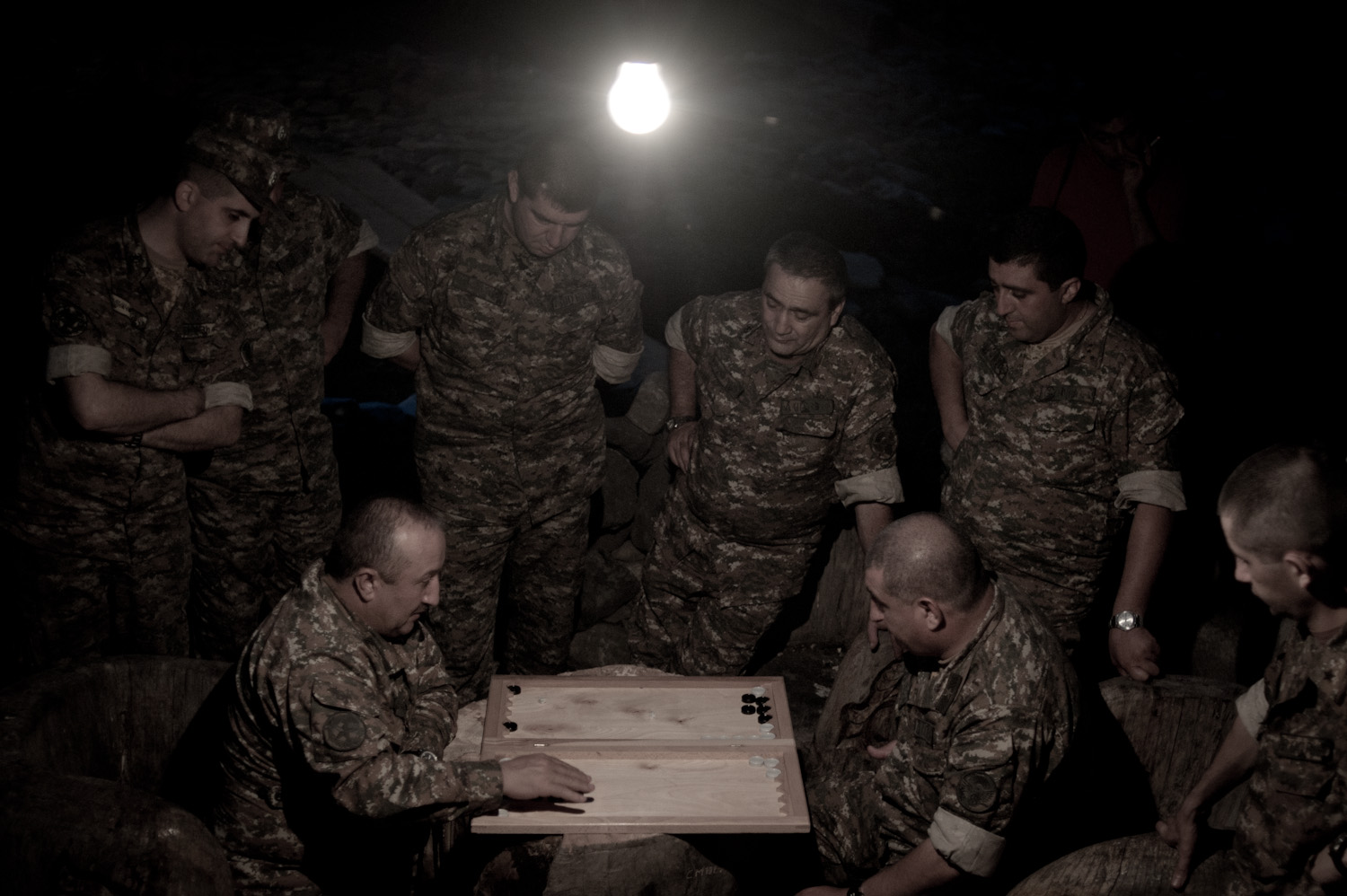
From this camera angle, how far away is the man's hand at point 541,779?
3.27 meters

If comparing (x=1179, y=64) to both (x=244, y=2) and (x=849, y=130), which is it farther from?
(x=244, y=2)

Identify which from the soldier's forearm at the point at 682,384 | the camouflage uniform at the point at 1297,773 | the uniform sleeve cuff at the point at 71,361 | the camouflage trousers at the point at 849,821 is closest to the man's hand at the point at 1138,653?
the camouflage uniform at the point at 1297,773

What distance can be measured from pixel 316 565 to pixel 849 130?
898cm

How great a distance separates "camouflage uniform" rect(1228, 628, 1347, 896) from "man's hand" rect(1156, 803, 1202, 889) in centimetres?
15

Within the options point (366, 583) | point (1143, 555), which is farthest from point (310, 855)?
point (1143, 555)

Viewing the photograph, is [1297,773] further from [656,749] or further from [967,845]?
[656,749]

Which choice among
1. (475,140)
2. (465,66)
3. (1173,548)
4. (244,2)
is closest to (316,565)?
(1173,548)

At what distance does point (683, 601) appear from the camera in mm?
5035

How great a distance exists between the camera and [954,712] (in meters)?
3.29

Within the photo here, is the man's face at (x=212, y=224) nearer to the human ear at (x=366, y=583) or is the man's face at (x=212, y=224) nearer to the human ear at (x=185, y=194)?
the human ear at (x=185, y=194)

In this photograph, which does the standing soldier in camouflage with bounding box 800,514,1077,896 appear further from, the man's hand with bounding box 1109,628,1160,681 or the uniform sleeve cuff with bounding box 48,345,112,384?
the uniform sleeve cuff with bounding box 48,345,112,384

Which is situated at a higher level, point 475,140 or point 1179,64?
point 1179,64

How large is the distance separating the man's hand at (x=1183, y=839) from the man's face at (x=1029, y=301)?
5.14ft

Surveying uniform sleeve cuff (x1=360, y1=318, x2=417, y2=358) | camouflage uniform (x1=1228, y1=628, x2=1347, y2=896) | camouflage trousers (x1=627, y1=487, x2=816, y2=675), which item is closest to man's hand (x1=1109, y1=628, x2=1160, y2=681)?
camouflage uniform (x1=1228, y1=628, x2=1347, y2=896)
